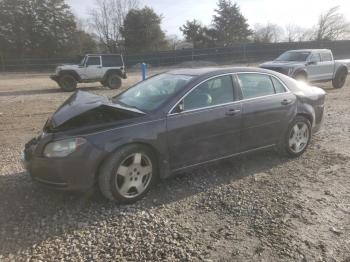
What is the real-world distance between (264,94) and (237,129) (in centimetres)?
79

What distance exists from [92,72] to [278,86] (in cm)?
1293

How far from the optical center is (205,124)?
440 centimetres

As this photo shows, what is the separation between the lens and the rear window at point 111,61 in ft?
56.4

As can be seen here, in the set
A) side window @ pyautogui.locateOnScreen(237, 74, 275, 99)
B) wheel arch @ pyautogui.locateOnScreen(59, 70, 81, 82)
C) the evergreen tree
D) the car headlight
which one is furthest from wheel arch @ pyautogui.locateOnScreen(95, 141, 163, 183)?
the evergreen tree

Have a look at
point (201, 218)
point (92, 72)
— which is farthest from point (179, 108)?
point (92, 72)

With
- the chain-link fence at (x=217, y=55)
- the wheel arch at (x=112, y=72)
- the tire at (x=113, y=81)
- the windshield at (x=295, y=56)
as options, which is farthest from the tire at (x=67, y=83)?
the chain-link fence at (x=217, y=55)

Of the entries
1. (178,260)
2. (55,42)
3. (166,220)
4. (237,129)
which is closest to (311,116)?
(237,129)

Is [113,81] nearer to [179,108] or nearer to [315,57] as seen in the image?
[315,57]

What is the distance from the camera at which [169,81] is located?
15.8ft

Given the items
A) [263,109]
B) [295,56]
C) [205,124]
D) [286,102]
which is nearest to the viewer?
[205,124]

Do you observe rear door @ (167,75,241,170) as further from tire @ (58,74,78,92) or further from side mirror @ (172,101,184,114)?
tire @ (58,74,78,92)

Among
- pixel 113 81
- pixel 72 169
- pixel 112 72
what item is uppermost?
pixel 112 72

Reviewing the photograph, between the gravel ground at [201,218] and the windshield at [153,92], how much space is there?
108 centimetres

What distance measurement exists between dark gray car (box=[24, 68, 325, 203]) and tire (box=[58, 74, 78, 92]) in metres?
11.8
